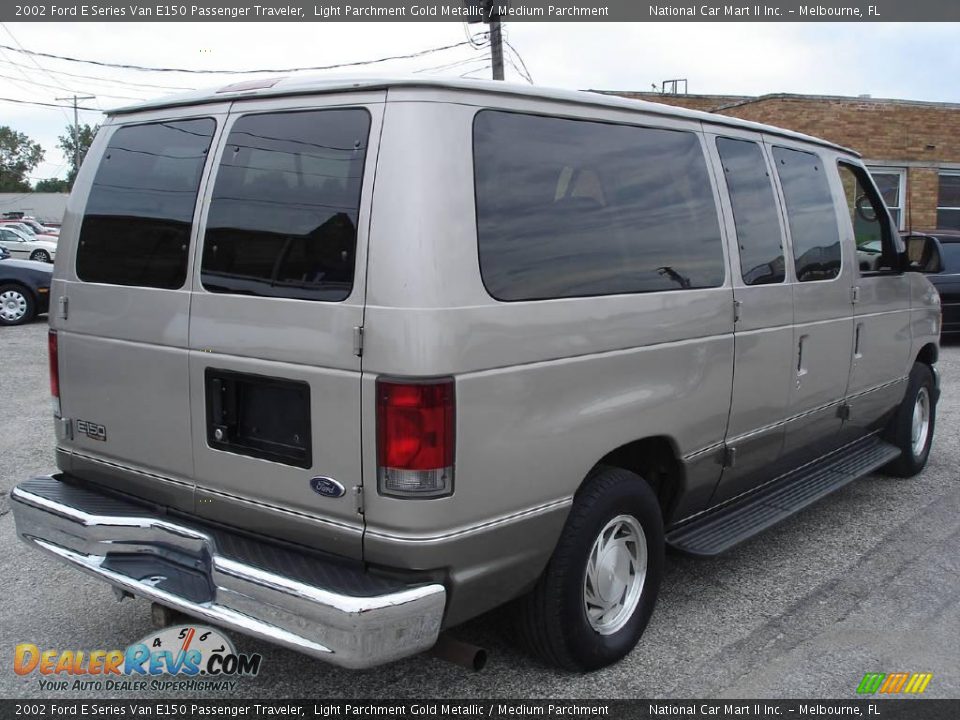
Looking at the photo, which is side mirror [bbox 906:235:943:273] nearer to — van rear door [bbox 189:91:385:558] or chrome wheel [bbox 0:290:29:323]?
van rear door [bbox 189:91:385:558]

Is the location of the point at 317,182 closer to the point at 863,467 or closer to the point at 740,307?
the point at 740,307

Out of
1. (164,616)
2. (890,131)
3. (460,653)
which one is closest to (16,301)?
(164,616)

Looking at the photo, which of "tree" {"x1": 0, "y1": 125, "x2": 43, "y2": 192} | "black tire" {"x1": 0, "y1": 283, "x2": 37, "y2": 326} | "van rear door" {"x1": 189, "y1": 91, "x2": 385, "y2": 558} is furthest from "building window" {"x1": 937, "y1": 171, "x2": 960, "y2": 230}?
"tree" {"x1": 0, "y1": 125, "x2": 43, "y2": 192}

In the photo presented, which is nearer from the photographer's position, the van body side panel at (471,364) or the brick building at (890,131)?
the van body side panel at (471,364)

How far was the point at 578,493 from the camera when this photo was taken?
3.38 metres

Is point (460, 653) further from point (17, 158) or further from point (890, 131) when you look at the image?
point (17, 158)

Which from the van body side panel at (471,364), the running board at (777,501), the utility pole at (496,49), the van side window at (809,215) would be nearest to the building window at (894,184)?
the utility pole at (496,49)

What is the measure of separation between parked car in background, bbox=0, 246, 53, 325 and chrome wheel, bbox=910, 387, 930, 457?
12754mm

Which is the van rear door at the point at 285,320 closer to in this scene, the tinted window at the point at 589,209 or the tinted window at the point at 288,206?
the tinted window at the point at 288,206

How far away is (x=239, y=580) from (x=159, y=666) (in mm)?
877

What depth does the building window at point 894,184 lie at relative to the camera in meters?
20.4

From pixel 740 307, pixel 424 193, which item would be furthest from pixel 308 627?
pixel 740 307

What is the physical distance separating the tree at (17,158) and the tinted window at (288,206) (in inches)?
4096

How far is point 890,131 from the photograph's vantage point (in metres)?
20.2
